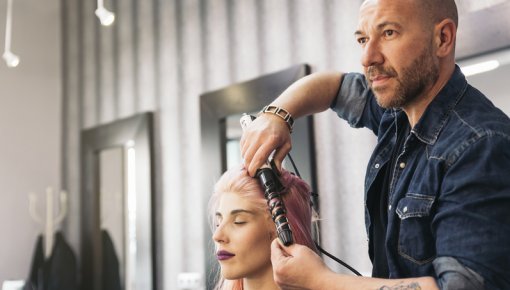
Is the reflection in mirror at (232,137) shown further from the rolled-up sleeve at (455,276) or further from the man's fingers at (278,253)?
the rolled-up sleeve at (455,276)

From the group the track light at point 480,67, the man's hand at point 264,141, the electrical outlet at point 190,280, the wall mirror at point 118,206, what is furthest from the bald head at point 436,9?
the wall mirror at point 118,206

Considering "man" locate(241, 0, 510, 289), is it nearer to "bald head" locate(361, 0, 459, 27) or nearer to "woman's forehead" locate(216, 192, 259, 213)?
"bald head" locate(361, 0, 459, 27)

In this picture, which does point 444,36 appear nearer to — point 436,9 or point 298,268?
point 436,9

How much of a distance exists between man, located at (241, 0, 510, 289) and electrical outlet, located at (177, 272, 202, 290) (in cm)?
168

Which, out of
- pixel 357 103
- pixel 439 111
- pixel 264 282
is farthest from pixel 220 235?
pixel 439 111

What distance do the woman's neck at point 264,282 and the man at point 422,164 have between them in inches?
9.6

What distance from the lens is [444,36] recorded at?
1.12 m

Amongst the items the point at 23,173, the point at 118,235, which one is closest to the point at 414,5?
the point at 118,235

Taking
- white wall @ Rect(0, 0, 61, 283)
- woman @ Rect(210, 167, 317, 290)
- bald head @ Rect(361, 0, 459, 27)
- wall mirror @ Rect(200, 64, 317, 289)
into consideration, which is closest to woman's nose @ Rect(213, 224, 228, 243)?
woman @ Rect(210, 167, 317, 290)

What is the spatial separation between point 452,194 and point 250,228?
57 cm

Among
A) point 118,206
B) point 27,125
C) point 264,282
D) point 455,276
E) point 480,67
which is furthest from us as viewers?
point 27,125

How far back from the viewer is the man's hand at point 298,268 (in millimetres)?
1040

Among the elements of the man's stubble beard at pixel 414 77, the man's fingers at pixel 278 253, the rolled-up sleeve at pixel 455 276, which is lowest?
the rolled-up sleeve at pixel 455 276

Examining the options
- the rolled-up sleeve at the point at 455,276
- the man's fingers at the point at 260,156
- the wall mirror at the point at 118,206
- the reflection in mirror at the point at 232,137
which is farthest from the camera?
the wall mirror at the point at 118,206
